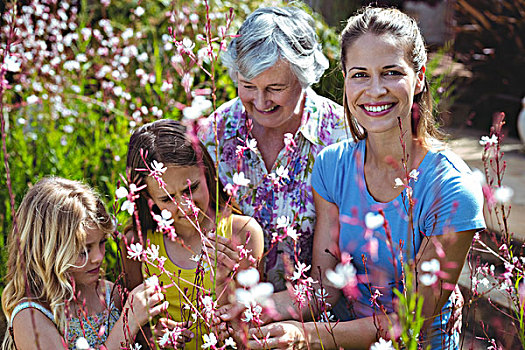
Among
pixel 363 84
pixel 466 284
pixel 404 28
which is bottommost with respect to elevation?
pixel 466 284

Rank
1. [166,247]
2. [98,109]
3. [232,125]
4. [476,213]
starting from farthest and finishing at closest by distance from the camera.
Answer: [98,109]
[232,125]
[166,247]
[476,213]

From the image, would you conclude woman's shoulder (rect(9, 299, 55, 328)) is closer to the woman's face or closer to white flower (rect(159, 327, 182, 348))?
white flower (rect(159, 327, 182, 348))

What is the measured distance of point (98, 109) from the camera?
4.51 metres

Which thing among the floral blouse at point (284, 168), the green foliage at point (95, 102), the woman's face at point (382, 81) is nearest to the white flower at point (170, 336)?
the woman's face at point (382, 81)

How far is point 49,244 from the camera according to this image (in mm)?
2148

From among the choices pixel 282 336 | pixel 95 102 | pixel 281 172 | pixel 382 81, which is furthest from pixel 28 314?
pixel 95 102

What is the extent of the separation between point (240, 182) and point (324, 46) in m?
3.31

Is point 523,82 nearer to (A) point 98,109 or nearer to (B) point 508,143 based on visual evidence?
(B) point 508,143

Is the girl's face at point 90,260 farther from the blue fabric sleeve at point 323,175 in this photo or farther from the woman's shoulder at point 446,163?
the woman's shoulder at point 446,163

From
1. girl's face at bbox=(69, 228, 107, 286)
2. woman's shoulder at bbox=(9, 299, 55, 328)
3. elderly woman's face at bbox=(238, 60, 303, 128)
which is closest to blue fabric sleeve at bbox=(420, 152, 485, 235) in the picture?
elderly woman's face at bbox=(238, 60, 303, 128)

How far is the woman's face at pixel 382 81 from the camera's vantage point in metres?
2.01

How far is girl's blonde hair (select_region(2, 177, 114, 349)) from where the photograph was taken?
7.01 feet

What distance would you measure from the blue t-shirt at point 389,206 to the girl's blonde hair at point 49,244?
0.88 m

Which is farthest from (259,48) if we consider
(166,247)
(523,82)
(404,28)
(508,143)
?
(523,82)
